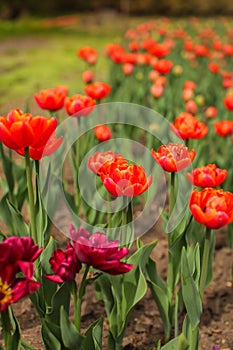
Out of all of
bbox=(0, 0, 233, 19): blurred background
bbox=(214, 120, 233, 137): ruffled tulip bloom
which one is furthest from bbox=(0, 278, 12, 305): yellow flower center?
bbox=(0, 0, 233, 19): blurred background

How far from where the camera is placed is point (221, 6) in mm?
23703

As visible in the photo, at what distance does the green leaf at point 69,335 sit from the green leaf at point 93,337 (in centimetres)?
7

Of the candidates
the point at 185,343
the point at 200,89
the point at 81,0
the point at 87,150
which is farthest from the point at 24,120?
the point at 81,0

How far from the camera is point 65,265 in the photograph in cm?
153

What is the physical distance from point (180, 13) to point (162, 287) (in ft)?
74.5

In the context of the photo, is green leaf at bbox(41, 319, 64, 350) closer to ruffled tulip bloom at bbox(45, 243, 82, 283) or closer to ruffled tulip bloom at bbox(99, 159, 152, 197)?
ruffled tulip bloom at bbox(45, 243, 82, 283)

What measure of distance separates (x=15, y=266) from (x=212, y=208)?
59cm

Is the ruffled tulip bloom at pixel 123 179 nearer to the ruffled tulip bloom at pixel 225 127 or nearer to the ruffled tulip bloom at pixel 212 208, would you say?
the ruffled tulip bloom at pixel 212 208

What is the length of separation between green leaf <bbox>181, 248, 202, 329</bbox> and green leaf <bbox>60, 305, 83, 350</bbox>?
0.36m

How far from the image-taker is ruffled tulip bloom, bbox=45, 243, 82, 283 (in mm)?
1527

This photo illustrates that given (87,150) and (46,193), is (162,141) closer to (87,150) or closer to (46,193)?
(87,150)

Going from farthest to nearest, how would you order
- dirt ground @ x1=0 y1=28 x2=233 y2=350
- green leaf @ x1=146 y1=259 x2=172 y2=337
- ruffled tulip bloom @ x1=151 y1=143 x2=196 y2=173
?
1. dirt ground @ x1=0 y1=28 x2=233 y2=350
2. green leaf @ x1=146 y1=259 x2=172 y2=337
3. ruffled tulip bloom @ x1=151 y1=143 x2=196 y2=173

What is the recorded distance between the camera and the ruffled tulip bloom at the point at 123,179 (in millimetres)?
1790

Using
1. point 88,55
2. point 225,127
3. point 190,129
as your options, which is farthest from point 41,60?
point 190,129
